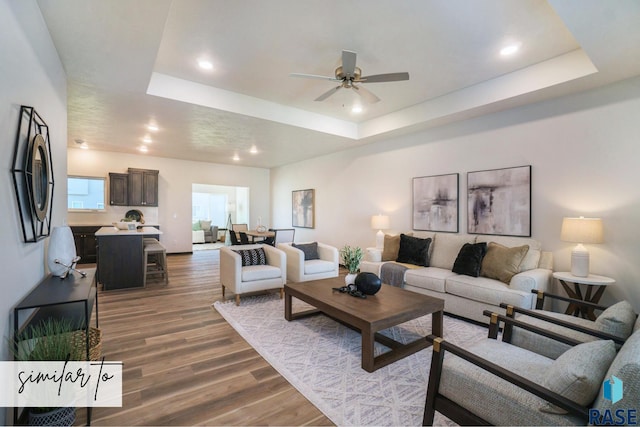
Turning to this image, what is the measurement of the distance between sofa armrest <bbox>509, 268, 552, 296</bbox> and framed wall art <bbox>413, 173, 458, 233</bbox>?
4.79 feet

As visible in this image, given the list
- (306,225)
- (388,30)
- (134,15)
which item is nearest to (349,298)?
(388,30)

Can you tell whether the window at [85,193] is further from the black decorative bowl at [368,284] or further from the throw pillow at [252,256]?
the black decorative bowl at [368,284]

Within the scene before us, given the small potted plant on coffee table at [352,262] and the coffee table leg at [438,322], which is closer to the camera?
the coffee table leg at [438,322]

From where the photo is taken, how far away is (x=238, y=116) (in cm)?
452

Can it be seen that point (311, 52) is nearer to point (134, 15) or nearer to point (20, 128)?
point (134, 15)

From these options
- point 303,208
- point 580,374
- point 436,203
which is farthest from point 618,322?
point 303,208

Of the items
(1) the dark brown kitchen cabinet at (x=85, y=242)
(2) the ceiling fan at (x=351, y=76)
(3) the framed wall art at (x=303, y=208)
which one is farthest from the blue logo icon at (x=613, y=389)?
(1) the dark brown kitchen cabinet at (x=85, y=242)

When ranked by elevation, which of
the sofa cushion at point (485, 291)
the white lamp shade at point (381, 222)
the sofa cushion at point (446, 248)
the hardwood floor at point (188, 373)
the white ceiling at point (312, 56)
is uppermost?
the white ceiling at point (312, 56)

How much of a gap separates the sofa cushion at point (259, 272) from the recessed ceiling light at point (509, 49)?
3897 mm

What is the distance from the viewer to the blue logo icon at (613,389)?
1104 millimetres

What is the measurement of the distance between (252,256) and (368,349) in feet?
8.52

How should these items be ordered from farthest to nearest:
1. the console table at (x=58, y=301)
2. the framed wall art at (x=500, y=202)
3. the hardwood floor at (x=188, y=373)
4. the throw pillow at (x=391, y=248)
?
the throw pillow at (x=391, y=248)
the framed wall art at (x=500, y=202)
the hardwood floor at (x=188, y=373)
the console table at (x=58, y=301)

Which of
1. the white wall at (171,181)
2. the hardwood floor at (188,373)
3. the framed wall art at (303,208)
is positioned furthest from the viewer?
the framed wall art at (303,208)

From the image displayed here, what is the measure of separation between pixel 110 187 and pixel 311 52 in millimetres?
6870
